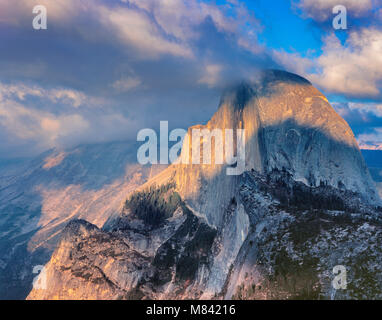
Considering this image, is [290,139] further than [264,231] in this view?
Yes

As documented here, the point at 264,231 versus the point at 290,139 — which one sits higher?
the point at 290,139

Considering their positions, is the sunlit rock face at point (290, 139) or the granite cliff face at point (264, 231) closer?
the granite cliff face at point (264, 231)

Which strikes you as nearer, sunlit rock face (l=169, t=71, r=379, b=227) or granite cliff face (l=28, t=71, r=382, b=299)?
granite cliff face (l=28, t=71, r=382, b=299)

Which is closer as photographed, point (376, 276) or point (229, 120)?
point (376, 276)

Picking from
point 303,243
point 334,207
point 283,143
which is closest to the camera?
point 303,243

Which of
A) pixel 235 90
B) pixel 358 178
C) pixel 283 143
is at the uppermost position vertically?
pixel 235 90
